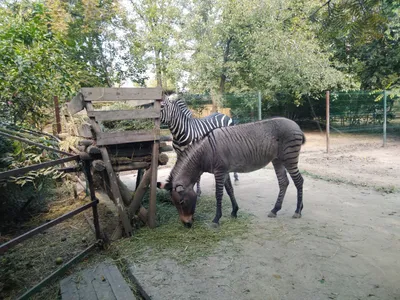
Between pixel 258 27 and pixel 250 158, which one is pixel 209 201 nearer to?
pixel 250 158

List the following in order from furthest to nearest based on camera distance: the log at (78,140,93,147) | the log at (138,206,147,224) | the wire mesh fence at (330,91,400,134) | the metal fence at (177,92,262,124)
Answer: the wire mesh fence at (330,91,400,134)
the metal fence at (177,92,262,124)
the log at (138,206,147,224)
the log at (78,140,93,147)

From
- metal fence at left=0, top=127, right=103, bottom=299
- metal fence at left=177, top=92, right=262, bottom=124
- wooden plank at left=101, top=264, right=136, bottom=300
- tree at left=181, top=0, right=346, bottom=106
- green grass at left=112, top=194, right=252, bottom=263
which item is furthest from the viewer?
tree at left=181, top=0, right=346, bottom=106

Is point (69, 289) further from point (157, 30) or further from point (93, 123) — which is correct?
point (157, 30)

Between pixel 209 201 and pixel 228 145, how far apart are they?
1.42 meters

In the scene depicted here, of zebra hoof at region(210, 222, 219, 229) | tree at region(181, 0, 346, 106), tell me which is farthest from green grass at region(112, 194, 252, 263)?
tree at region(181, 0, 346, 106)

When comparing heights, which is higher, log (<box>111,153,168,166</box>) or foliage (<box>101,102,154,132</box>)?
foliage (<box>101,102,154,132</box>)

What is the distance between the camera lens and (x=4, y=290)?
2.83 metres

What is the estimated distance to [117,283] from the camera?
8.77ft

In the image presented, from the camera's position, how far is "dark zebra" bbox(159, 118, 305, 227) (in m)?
3.88

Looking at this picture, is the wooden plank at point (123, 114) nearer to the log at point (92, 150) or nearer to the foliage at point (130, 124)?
the foliage at point (130, 124)

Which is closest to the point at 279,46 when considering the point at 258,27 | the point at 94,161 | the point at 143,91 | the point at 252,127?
the point at 258,27

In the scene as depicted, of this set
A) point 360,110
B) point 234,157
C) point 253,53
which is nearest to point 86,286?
point 234,157

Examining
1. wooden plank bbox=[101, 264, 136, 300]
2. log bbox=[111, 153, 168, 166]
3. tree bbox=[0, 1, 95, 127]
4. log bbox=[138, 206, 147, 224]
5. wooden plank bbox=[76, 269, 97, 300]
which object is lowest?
wooden plank bbox=[76, 269, 97, 300]

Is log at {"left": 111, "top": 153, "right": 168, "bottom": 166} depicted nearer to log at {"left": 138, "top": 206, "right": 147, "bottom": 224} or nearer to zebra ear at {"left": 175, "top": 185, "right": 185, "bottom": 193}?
zebra ear at {"left": 175, "top": 185, "right": 185, "bottom": 193}
